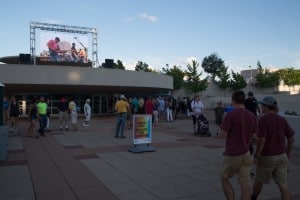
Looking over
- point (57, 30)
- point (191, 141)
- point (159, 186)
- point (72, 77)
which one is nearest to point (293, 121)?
point (191, 141)

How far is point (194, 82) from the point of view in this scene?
60.9 meters

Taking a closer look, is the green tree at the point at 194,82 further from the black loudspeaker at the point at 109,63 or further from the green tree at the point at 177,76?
the black loudspeaker at the point at 109,63

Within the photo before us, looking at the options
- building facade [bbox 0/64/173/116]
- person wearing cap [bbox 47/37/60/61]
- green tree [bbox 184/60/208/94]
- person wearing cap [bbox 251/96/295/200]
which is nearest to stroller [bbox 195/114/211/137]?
person wearing cap [bbox 251/96/295/200]

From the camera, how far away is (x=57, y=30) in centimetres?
3881

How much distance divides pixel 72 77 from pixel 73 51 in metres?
12.3

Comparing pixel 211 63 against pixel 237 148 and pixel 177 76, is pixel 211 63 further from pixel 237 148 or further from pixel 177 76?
pixel 237 148

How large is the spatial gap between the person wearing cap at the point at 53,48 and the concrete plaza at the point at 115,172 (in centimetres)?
2776

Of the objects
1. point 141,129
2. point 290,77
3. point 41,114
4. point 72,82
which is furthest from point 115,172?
point 290,77

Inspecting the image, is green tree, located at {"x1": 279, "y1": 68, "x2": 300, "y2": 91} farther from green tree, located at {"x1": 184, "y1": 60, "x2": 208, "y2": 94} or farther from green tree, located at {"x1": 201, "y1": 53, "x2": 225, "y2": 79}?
green tree, located at {"x1": 184, "y1": 60, "x2": 208, "y2": 94}

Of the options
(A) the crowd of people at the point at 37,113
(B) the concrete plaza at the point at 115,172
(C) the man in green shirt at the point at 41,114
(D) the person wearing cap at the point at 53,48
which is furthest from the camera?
(D) the person wearing cap at the point at 53,48

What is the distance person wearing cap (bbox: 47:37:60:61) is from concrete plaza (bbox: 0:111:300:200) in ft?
91.1

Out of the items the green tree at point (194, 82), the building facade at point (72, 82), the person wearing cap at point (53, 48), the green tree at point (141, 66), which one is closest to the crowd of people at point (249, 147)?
the building facade at point (72, 82)

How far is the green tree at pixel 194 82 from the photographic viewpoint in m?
60.2

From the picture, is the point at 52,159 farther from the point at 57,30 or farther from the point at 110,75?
the point at 57,30
